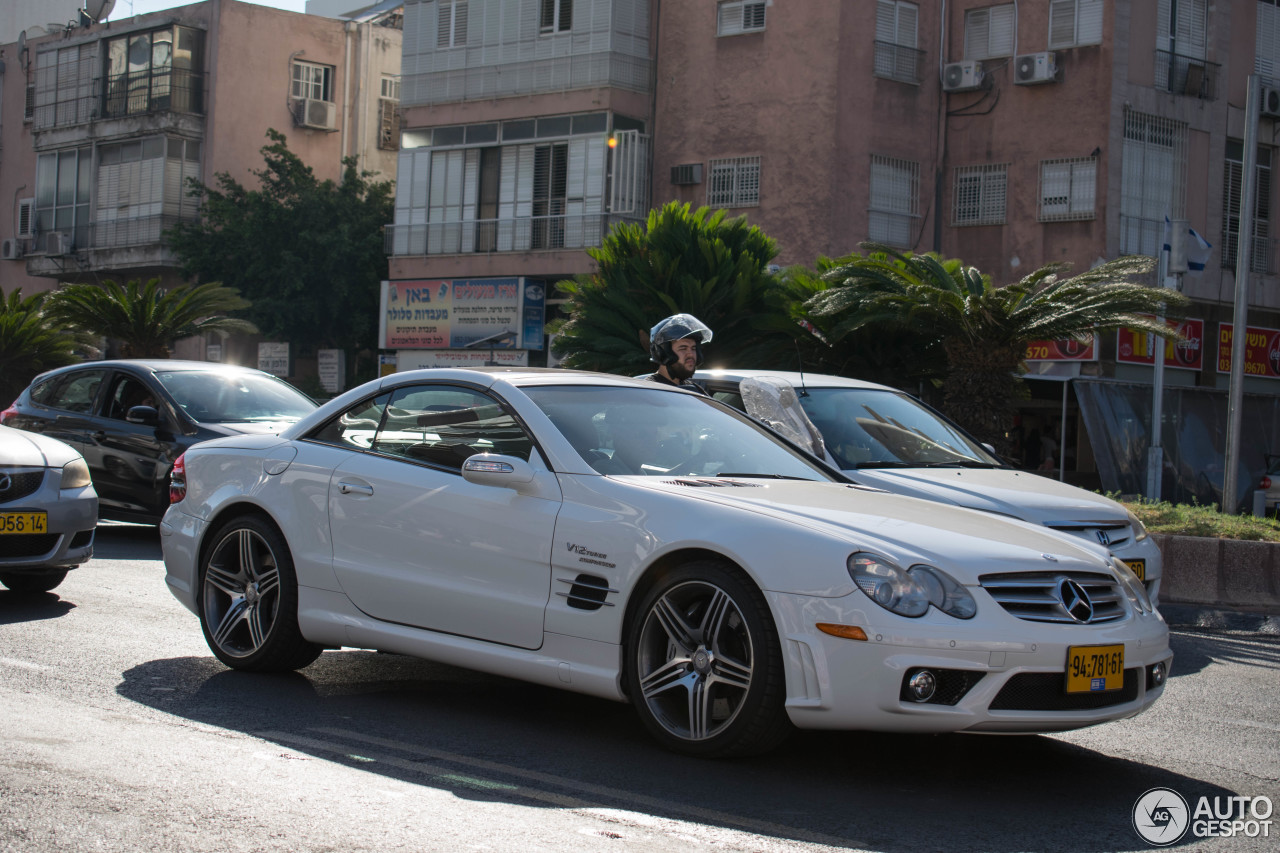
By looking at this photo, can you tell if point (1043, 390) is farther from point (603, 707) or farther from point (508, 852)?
point (508, 852)

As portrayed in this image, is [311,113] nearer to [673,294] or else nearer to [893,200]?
[893,200]

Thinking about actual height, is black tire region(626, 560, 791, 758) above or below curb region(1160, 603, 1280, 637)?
above

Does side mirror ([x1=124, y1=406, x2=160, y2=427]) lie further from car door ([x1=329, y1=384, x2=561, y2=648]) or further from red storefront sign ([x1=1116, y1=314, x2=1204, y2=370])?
red storefront sign ([x1=1116, y1=314, x2=1204, y2=370])

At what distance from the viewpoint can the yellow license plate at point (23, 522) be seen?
869cm

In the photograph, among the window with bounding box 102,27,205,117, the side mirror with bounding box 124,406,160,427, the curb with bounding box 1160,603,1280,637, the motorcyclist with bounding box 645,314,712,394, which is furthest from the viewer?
the window with bounding box 102,27,205,117

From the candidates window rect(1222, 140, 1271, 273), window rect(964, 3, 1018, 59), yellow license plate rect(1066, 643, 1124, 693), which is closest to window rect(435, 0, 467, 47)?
window rect(964, 3, 1018, 59)

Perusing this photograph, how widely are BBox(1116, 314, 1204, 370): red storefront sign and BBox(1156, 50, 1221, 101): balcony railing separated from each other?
15.3ft

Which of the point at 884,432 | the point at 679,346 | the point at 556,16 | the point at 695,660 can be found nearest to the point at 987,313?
the point at 884,432

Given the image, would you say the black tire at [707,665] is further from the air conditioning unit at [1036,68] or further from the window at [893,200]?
the air conditioning unit at [1036,68]

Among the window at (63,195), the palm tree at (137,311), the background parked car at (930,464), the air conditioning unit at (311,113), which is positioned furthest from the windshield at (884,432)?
the window at (63,195)

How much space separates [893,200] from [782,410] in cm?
2267

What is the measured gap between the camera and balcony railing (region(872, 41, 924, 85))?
101 feet

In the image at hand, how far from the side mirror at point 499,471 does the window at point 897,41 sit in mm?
26458

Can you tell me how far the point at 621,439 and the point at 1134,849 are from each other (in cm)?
260
